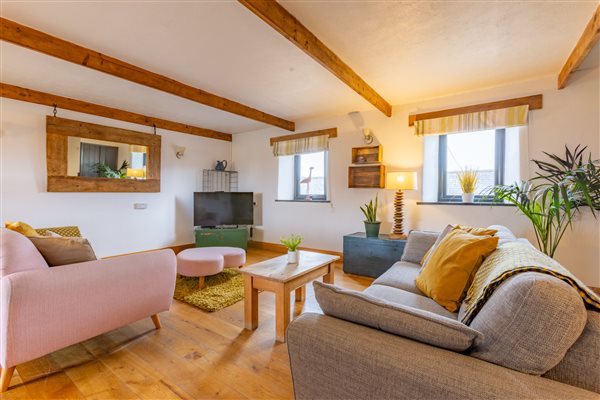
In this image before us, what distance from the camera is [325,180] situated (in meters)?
Result: 4.66

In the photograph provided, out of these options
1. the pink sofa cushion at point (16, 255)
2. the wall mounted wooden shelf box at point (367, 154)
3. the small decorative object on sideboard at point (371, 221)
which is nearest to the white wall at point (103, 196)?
the pink sofa cushion at point (16, 255)

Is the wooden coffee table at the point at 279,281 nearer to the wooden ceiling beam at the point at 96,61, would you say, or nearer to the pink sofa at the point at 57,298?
the pink sofa at the point at 57,298

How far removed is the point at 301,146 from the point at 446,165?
7.37 feet

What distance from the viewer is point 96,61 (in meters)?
2.46

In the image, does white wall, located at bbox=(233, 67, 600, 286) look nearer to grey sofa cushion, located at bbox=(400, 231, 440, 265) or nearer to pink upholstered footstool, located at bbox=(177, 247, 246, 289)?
grey sofa cushion, located at bbox=(400, 231, 440, 265)

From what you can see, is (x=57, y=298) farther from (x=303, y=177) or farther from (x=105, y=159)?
(x=303, y=177)

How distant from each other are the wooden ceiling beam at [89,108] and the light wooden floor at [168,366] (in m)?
3.19

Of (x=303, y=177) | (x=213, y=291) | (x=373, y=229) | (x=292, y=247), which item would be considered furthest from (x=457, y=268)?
(x=303, y=177)

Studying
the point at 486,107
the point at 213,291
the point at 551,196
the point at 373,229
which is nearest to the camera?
the point at 551,196

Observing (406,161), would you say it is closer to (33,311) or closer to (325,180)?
(325,180)

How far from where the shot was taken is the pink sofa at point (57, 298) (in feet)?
4.60

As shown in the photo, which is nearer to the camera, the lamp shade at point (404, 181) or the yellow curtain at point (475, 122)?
the yellow curtain at point (475, 122)

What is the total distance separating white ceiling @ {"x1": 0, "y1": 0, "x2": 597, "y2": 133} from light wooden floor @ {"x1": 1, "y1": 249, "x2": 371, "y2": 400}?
2350mm

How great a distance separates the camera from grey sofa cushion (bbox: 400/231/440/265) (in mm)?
2484
